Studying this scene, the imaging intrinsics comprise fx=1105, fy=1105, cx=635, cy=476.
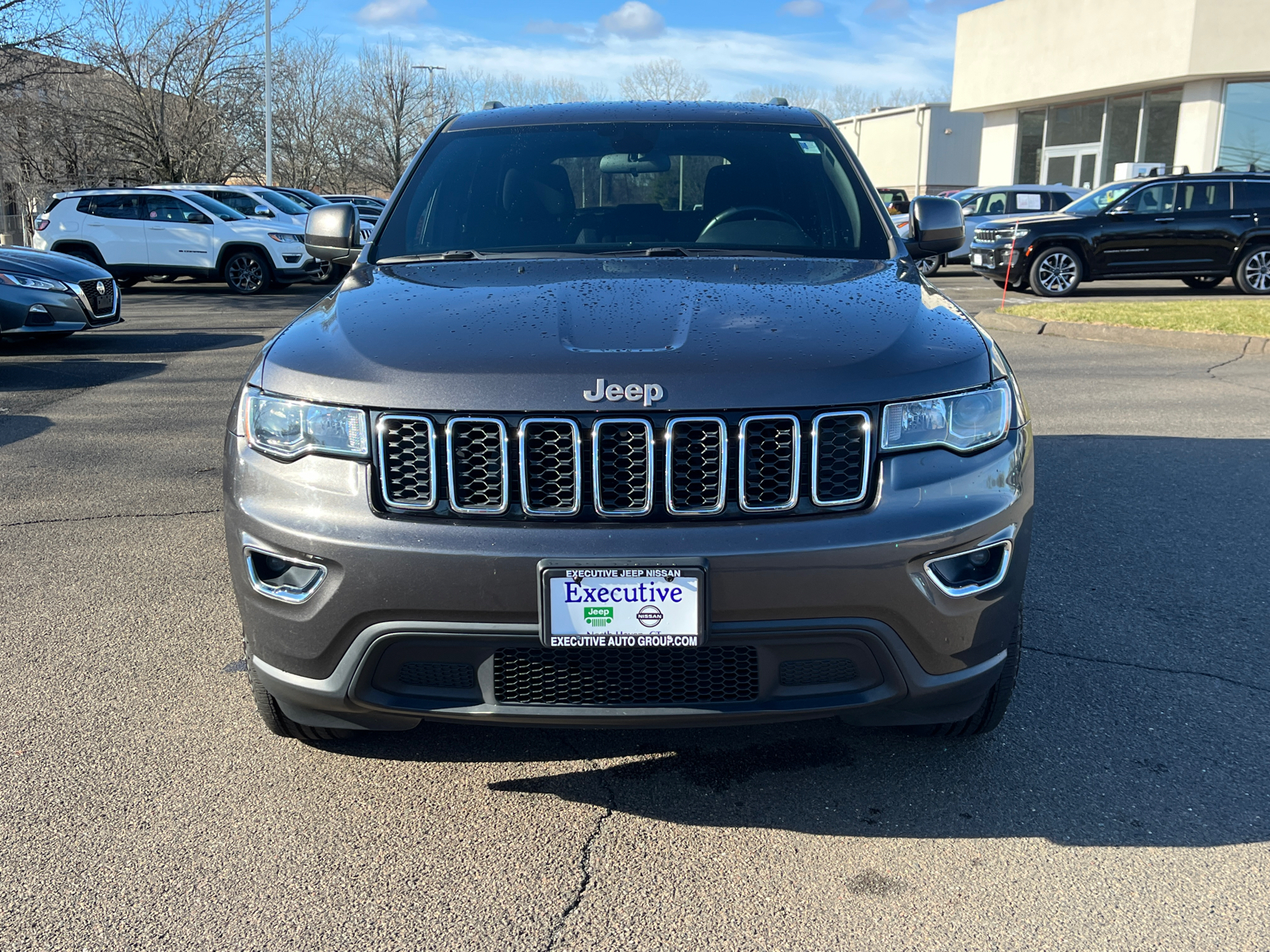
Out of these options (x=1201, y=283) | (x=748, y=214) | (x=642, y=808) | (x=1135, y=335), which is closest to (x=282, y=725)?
(x=642, y=808)

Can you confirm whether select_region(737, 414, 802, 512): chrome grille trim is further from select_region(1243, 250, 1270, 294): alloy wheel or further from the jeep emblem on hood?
select_region(1243, 250, 1270, 294): alloy wheel

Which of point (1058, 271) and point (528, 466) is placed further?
point (1058, 271)

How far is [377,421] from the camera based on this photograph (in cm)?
243

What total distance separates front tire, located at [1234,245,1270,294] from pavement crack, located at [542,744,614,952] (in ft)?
55.4

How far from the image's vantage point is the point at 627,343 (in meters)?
2.50

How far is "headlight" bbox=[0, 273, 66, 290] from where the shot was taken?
1044 centimetres

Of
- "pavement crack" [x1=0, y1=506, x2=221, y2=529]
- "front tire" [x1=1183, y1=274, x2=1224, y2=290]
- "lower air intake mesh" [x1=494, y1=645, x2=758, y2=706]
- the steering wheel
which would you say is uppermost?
the steering wheel

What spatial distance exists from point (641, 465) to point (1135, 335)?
10.5 meters

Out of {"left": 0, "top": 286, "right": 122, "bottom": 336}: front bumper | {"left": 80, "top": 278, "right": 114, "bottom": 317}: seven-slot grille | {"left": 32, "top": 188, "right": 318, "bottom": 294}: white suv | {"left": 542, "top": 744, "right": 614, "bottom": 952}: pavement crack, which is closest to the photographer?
{"left": 542, "top": 744, "right": 614, "bottom": 952}: pavement crack

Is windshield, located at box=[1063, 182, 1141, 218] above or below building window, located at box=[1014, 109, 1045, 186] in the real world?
below

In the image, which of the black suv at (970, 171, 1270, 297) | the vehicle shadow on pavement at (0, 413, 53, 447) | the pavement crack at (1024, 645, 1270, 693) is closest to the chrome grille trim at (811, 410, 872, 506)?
the pavement crack at (1024, 645, 1270, 693)

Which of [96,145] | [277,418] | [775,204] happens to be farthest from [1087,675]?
[96,145]

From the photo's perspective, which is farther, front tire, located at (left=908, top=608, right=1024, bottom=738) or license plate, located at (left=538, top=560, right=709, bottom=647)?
front tire, located at (left=908, top=608, right=1024, bottom=738)

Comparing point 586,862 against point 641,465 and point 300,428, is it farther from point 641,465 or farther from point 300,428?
point 300,428
